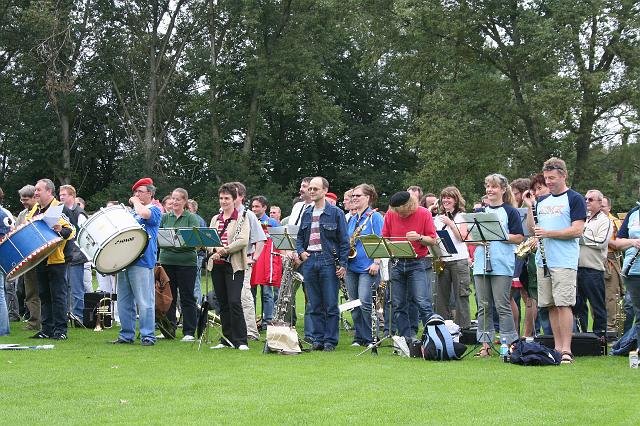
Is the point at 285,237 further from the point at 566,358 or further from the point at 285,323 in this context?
the point at 566,358

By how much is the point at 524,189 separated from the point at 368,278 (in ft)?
7.65

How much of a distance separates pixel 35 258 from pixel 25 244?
0.37m

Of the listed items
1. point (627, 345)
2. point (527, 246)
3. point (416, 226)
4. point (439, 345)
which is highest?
point (416, 226)

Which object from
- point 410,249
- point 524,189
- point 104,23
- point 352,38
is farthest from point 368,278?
point 352,38

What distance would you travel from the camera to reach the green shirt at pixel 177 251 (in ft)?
43.1

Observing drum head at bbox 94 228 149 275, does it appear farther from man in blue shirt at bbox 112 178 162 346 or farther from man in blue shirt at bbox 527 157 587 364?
man in blue shirt at bbox 527 157 587 364

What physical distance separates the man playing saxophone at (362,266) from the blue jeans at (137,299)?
2589mm

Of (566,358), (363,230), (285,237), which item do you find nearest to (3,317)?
(285,237)

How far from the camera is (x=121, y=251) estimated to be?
463 inches

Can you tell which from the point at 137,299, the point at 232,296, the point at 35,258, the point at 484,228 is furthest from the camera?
the point at 137,299

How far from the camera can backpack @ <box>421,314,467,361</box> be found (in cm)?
1066

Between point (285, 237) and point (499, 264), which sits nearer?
point (499, 264)

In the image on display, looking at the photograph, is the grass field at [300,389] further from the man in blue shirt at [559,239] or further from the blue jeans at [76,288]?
the blue jeans at [76,288]

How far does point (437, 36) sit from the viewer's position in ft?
119
